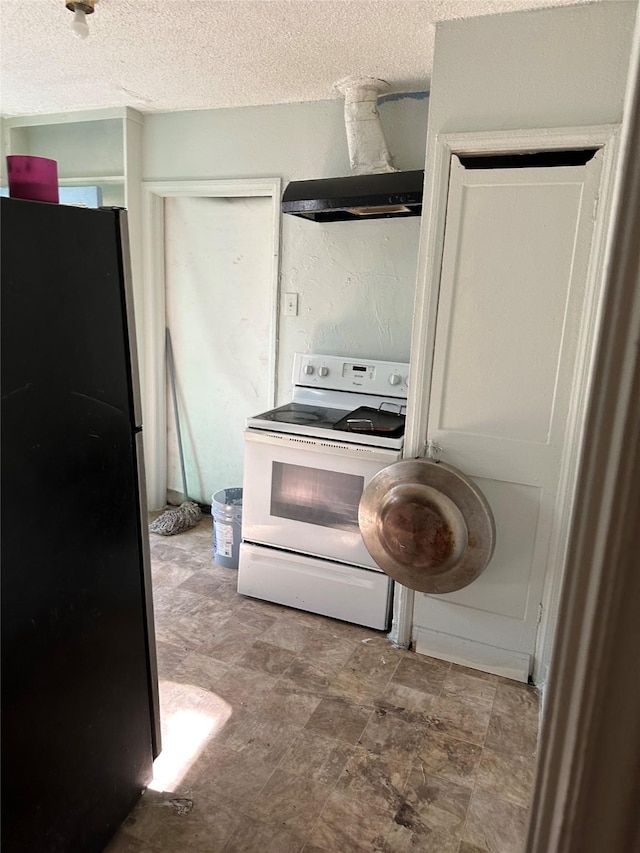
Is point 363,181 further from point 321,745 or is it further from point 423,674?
point 321,745

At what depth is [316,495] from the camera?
2666mm

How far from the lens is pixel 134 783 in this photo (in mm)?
1681

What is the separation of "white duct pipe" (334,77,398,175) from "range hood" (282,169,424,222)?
17 cm

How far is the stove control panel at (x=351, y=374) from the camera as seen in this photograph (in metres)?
2.93

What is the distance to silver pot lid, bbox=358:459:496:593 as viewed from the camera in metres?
2.18

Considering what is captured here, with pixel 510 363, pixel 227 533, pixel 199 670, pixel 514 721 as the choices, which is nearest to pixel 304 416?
pixel 227 533

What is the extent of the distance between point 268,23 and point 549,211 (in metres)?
1.18

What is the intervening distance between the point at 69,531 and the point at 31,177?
771 mm

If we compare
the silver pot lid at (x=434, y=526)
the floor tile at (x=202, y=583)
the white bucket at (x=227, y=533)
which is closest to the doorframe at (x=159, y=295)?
the white bucket at (x=227, y=533)

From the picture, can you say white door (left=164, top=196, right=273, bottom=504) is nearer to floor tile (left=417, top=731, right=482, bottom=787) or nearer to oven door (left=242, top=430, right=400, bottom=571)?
oven door (left=242, top=430, right=400, bottom=571)

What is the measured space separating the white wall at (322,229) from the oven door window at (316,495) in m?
0.75

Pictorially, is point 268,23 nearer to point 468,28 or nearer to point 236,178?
point 468,28

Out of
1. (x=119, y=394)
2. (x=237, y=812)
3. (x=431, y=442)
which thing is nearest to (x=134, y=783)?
(x=237, y=812)

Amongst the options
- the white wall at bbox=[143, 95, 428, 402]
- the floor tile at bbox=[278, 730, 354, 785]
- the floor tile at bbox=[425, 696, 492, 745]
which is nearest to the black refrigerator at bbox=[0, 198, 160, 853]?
the floor tile at bbox=[278, 730, 354, 785]
